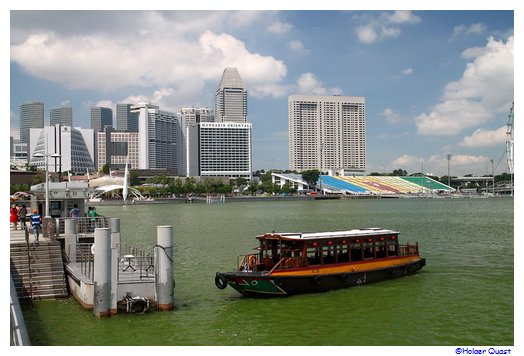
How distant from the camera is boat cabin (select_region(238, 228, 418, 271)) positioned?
2022 cm

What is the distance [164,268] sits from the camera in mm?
16516

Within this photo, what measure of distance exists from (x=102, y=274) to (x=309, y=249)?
787 centimetres

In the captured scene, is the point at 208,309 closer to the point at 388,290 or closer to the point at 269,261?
the point at 269,261

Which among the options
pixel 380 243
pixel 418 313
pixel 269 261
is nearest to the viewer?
pixel 418 313

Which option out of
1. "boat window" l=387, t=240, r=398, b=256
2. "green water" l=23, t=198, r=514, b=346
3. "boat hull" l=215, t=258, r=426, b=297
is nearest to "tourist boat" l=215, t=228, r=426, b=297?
"boat hull" l=215, t=258, r=426, b=297

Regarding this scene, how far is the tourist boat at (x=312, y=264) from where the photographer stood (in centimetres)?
1934

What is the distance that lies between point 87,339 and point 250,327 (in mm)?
4449

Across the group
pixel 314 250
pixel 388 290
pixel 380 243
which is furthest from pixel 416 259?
pixel 314 250

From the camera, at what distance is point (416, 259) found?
24734mm

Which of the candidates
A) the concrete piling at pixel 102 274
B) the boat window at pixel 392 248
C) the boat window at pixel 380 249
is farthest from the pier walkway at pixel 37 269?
the boat window at pixel 392 248

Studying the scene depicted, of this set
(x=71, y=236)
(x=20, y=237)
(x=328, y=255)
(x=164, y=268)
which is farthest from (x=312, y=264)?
(x=20, y=237)

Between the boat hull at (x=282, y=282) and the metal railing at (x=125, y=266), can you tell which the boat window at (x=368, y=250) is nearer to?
the boat hull at (x=282, y=282)

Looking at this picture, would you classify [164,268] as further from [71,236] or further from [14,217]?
[14,217]

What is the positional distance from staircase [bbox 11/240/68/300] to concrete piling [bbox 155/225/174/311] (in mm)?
3733
